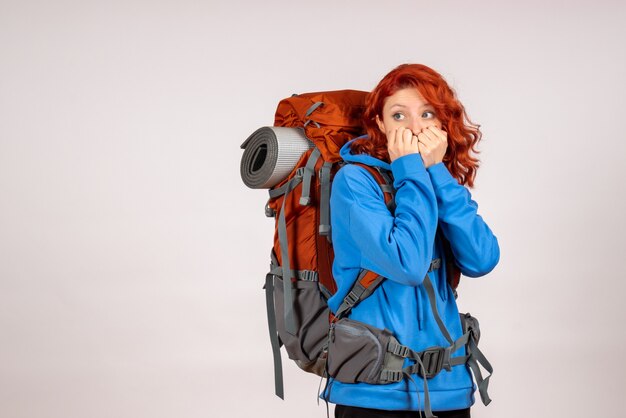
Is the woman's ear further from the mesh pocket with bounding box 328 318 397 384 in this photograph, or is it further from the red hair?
the mesh pocket with bounding box 328 318 397 384

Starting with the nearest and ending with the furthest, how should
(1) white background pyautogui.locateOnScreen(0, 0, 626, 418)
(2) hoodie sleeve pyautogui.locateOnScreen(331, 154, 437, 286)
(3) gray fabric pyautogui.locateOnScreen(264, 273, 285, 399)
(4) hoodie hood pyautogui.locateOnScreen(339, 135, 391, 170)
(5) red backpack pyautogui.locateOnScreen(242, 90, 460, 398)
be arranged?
(2) hoodie sleeve pyautogui.locateOnScreen(331, 154, 437, 286) → (4) hoodie hood pyautogui.locateOnScreen(339, 135, 391, 170) → (5) red backpack pyautogui.locateOnScreen(242, 90, 460, 398) → (3) gray fabric pyautogui.locateOnScreen(264, 273, 285, 399) → (1) white background pyautogui.locateOnScreen(0, 0, 626, 418)

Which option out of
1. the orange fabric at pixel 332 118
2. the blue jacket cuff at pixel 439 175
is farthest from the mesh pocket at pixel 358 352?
the orange fabric at pixel 332 118

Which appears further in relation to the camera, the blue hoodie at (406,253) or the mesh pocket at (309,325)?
the mesh pocket at (309,325)

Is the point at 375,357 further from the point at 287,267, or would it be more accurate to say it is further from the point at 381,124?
the point at 381,124

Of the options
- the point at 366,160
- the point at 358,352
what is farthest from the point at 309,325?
the point at 366,160

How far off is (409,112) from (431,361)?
0.85m

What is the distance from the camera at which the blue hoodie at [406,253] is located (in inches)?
111

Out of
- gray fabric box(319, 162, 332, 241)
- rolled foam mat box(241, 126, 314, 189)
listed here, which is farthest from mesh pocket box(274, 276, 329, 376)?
rolled foam mat box(241, 126, 314, 189)

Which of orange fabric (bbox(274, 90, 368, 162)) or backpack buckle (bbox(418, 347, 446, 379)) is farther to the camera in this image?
orange fabric (bbox(274, 90, 368, 162))

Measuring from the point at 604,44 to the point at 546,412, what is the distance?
2603mm

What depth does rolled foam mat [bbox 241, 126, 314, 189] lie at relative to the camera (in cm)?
336

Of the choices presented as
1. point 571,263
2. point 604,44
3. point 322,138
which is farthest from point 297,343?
point 604,44

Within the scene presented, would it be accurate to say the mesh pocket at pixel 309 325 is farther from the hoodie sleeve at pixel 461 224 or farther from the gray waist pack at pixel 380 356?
the hoodie sleeve at pixel 461 224

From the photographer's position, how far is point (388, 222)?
2.86 meters
